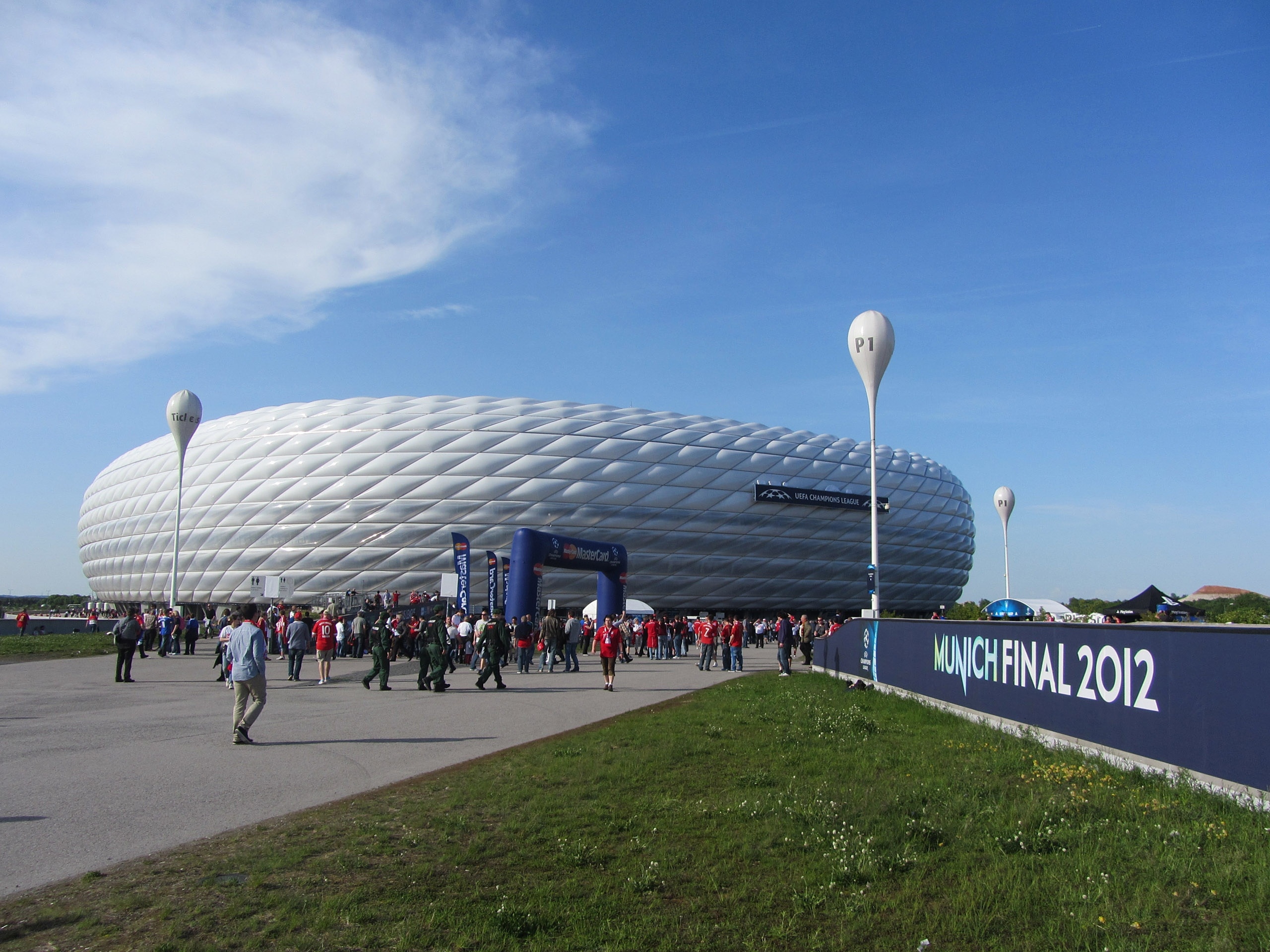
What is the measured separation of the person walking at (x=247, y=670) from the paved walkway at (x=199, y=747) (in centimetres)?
33

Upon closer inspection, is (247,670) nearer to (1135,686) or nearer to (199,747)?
(199,747)

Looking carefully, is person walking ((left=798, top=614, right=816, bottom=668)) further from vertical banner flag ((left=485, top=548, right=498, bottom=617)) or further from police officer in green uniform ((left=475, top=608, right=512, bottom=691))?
vertical banner flag ((left=485, top=548, right=498, bottom=617))

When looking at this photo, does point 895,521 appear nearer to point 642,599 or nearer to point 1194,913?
point 642,599

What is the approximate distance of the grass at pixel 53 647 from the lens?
2627 cm

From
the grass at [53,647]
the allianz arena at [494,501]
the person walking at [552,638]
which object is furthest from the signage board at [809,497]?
→ the grass at [53,647]

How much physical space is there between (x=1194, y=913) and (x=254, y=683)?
8.83 m

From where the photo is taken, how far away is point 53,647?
29.8 metres

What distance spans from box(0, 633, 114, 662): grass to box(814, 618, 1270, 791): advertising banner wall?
991 inches

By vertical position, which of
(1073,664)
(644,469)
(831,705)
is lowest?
(831,705)

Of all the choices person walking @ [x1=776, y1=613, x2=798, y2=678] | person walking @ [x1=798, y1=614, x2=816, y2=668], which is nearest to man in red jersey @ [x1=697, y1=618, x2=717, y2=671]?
person walking @ [x1=798, y1=614, x2=816, y2=668]

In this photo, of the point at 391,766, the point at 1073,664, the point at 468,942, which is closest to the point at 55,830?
the point at 391,766

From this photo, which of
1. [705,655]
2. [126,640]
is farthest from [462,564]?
[126,640]

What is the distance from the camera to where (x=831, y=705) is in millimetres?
12539

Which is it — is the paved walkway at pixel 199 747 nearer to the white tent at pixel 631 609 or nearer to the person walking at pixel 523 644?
the person walking at pixel 523 644
